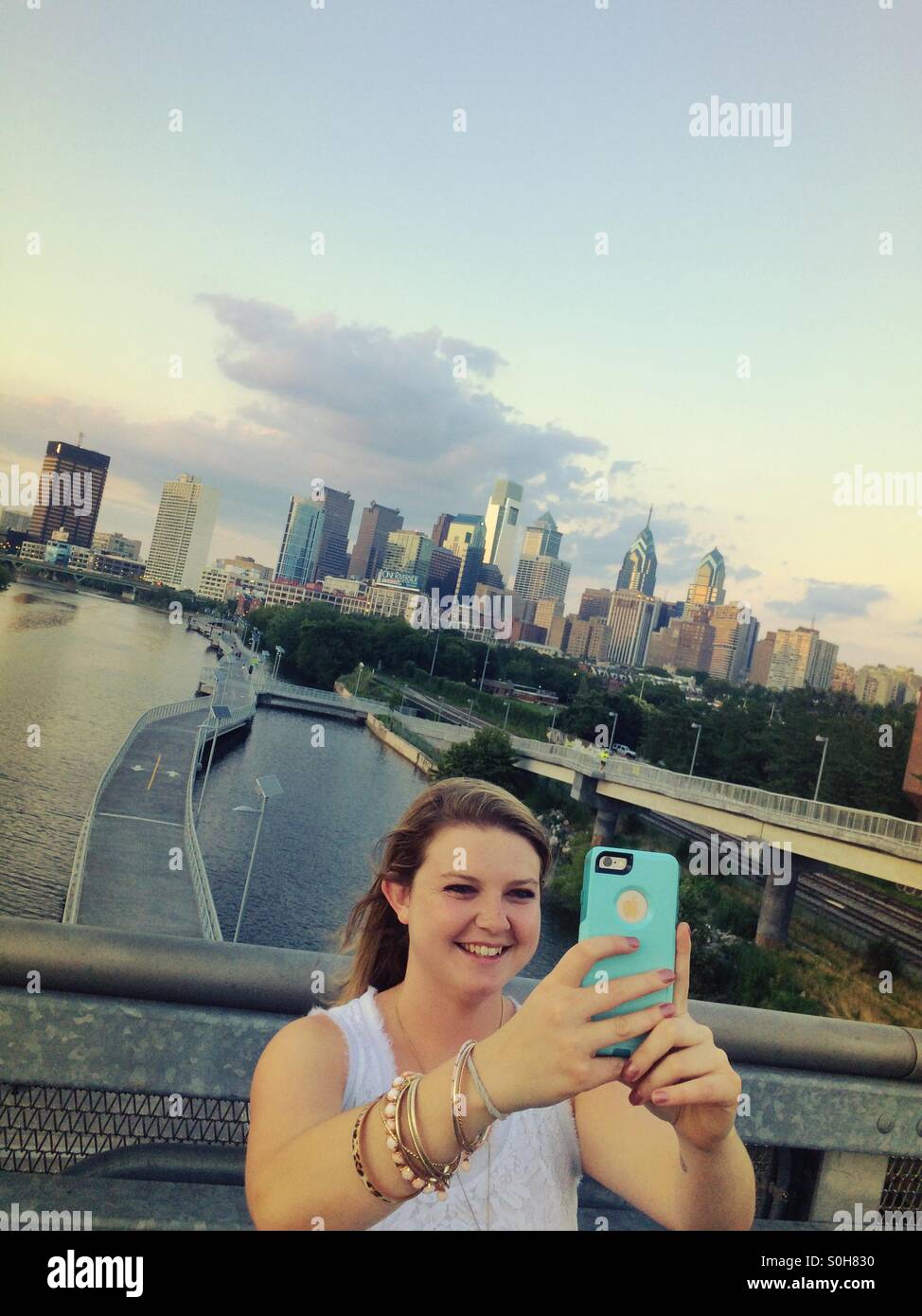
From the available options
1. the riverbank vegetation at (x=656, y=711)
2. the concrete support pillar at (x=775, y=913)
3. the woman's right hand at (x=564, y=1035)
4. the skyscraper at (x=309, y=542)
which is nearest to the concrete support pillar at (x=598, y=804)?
the concrete support pillar at (x=775, y=913)

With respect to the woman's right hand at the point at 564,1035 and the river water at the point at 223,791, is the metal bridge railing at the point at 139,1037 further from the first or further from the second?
the river water at the point at 223,791

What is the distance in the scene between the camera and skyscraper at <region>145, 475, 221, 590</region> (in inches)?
4852

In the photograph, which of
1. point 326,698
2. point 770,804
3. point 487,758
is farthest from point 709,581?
point 770,804

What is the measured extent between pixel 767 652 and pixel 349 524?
75716mm

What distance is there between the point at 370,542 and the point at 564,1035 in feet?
526

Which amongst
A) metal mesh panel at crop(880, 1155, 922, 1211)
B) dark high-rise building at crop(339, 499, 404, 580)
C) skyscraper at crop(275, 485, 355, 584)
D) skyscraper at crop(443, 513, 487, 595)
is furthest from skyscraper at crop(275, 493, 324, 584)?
metal mesh panel at crop(880, 1155, 922, 1211)

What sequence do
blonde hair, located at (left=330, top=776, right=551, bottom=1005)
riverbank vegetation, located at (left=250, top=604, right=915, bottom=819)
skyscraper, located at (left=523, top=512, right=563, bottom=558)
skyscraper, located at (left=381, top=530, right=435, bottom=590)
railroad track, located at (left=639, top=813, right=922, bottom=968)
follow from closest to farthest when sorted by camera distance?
blonde hair, located at (left=330, top=776, right=551, bottom=1005) < railroad track, located at (left=639, top=813, right=922, bottom=968) < riverbank vegetation, located at (left=250, top=604, right=915, bottom=819) < skyscraper, located at (left=381, top=530, right=435, bottom=590) < skyscraper, located at (left=523, top=512, right=563, bottom=558)

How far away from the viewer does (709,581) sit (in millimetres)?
159625

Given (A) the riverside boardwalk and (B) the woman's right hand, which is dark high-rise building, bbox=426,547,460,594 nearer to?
A: (A) the riverside boardwalk

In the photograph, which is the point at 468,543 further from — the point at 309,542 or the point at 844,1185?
the point at 844,1185

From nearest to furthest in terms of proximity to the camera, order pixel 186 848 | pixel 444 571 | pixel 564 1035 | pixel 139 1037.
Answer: pixel 564 1035, pixel 139 1037, pixel 186 848, pixel 444 571

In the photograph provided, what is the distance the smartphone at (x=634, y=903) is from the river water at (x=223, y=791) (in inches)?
212

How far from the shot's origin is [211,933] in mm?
13211

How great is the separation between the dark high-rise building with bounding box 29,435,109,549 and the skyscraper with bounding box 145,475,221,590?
12.2 meters
